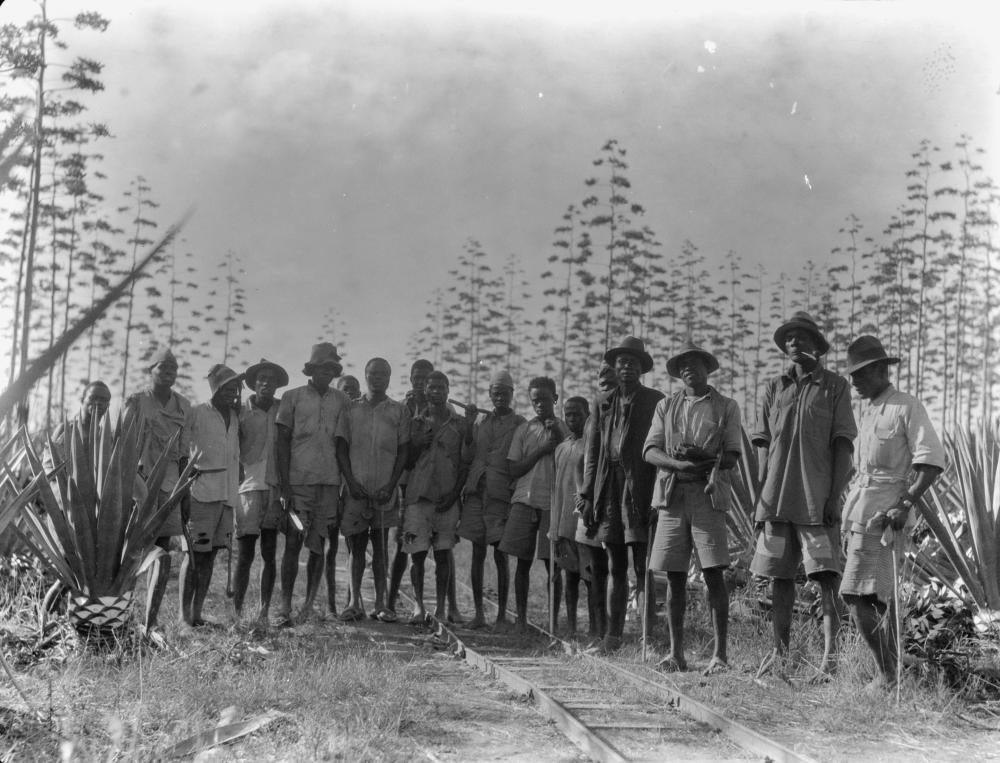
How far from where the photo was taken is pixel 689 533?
22.7 ft

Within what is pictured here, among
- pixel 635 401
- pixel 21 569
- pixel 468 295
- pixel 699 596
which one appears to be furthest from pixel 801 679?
pixel 468 295

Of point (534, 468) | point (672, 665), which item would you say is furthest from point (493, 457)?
point (672, 665)

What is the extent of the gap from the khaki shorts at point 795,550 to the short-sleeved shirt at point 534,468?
269 centimetres

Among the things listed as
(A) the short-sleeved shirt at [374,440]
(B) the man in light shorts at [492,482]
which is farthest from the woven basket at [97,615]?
(B) the man in light shorts at [492,482]

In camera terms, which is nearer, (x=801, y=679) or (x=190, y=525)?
(x=801, y=679)

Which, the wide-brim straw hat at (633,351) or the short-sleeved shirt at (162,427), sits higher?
the wide-brim straw hat at (633,351)

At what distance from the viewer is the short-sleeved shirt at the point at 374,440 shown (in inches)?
362

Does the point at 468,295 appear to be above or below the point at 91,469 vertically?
above

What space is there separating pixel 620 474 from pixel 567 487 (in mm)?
863

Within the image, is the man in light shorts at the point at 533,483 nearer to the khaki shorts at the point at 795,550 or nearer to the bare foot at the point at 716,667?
the bare foot at the point at 716,667

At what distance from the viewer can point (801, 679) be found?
6.13 meters

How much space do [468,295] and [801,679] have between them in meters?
38.1

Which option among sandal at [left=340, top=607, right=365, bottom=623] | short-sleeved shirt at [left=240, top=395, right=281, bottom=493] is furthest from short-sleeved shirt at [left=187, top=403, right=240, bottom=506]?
sandal at [left=340, top=607, right=365, bottom=623]

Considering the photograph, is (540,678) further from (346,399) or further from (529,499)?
(346,399)
